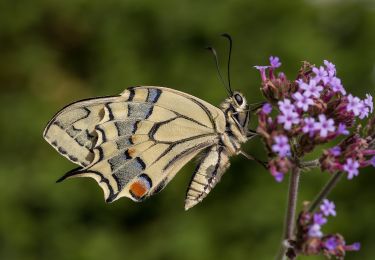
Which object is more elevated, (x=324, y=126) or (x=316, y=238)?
(x=324, y=126)

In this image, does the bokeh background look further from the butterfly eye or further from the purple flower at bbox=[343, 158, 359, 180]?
the purple flower at bbox=[343, 158, 359, 180]

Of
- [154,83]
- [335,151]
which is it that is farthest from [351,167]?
[154,83]

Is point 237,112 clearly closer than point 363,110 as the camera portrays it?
No

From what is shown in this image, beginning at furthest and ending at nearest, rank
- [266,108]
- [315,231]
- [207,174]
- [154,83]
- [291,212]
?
[154,83]
[207,174]
[266,108]
[291,212]
[315,231]

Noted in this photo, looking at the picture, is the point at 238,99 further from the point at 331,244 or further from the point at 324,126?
the point at 331,244

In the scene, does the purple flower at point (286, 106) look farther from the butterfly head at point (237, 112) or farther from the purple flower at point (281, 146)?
the butterfly head at point (237, 112)

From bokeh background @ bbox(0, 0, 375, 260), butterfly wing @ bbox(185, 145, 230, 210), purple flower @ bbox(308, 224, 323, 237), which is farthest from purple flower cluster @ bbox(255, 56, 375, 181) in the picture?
bokeh background @ bbox(0, 0, 375, 260)

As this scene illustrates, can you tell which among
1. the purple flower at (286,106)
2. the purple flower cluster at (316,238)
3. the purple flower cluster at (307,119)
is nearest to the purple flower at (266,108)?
the purple flower cluster at (307,119)
